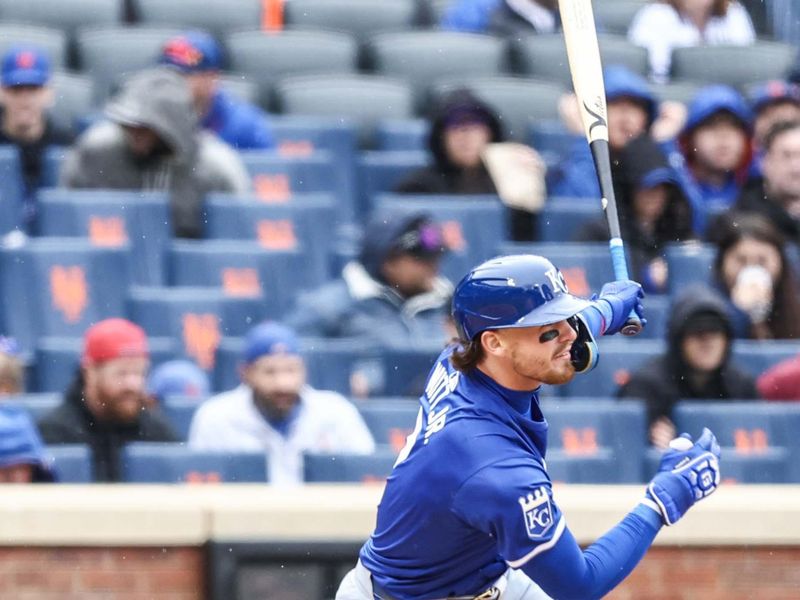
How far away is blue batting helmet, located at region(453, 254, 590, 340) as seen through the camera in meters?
4.06

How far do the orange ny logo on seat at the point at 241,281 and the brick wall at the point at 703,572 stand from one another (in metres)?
2.56

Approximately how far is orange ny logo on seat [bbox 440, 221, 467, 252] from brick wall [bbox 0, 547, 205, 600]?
267 cm

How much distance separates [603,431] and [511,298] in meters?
2.66

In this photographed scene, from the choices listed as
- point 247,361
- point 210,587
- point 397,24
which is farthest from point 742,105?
point 210,587

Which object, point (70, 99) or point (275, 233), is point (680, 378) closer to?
point (275, 233)

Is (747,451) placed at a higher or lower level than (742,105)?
lower

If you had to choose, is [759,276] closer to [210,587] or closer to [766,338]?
[766,338]

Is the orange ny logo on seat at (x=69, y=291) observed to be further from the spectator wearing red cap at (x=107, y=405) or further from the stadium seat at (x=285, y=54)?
the stadium seat at (x=285, y=54)

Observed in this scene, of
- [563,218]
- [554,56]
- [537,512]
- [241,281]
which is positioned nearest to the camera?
[537,512]

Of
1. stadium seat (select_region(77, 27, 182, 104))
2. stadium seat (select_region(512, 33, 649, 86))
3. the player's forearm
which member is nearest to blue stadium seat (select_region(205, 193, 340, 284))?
stadium seat (select_region(77, 27, 182, 104))

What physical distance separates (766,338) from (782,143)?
3.13 ft

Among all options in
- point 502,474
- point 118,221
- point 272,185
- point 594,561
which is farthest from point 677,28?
point 502,474

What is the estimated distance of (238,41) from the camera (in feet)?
29.5

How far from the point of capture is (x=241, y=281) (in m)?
7.36
